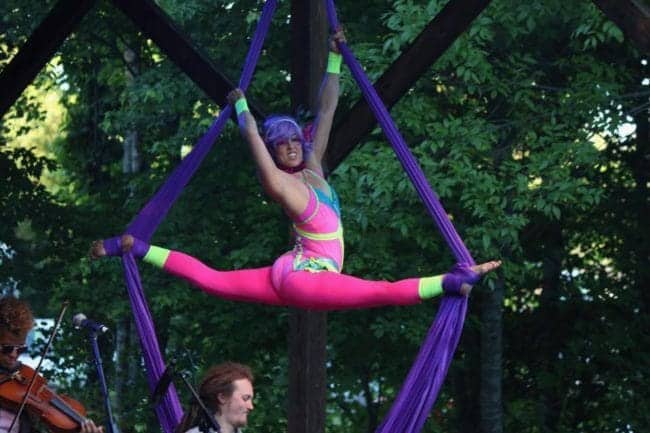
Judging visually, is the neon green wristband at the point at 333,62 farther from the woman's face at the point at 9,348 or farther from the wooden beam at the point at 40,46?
the woman's face at the point at 9,348

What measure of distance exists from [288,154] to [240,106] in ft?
0.81

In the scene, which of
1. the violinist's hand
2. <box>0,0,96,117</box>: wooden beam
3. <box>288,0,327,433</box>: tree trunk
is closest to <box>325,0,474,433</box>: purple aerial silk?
the violinist's hand

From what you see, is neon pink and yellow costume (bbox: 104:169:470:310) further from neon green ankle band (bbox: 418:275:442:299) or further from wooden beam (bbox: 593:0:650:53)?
wooden beam (bbox: 593:0:650:53)

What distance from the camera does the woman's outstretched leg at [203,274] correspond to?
479cm

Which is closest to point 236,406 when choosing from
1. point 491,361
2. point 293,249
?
point 293,249

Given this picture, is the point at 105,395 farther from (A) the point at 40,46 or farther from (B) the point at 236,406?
(A) the point at 40,46

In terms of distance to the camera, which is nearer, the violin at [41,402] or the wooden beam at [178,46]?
the violin at [41,402]

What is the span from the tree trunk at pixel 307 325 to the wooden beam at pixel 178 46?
244 millimetres

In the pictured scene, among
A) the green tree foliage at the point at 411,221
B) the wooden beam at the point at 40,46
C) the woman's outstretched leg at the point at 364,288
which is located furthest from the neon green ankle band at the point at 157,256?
the green tree foliage at the point at 411,221

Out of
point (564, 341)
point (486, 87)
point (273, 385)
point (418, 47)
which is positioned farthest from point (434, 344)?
point (564, 341)

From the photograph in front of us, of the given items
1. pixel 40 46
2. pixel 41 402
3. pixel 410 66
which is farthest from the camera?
pixel 40 46

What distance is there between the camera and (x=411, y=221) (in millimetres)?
8070

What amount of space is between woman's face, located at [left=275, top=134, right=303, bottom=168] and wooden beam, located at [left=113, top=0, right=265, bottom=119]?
966 mm

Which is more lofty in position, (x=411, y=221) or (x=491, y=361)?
(x=491, y=361)
